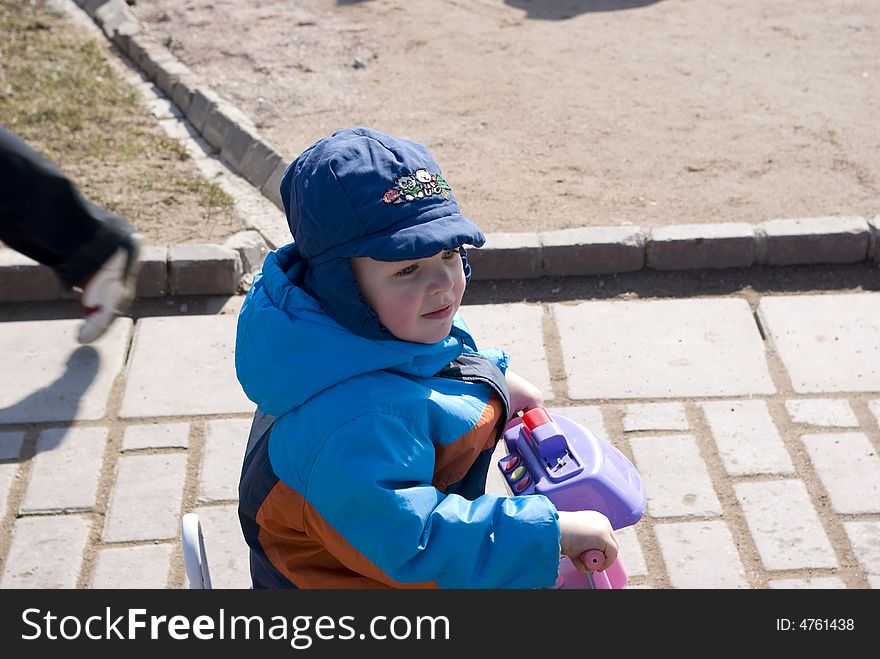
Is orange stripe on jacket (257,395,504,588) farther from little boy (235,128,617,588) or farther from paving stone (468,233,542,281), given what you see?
paving stone (468,233,542,281)

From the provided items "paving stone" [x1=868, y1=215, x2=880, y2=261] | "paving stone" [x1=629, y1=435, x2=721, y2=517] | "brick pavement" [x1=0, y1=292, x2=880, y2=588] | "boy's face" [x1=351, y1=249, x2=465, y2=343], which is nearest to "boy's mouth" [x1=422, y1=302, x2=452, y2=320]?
"boy's face" [x1=351, y1=249, x2=465, y2=343]

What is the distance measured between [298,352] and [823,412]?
89.0 inches

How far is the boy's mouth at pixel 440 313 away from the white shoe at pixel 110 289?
1.93 meters

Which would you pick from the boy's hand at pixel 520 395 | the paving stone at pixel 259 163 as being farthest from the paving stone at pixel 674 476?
the paving stone at pixel 259 163

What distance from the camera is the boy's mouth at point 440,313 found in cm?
265

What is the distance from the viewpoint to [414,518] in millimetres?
2420

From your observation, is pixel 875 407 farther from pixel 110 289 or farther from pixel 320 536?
pixel 110 289

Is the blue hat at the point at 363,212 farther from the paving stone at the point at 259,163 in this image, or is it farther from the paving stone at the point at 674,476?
the paving stone at the point at 259,163

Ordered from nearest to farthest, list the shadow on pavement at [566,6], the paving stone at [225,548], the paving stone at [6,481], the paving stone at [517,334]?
1. the paving stone at [225,548]
2. the paving stone at [6,481]
3. the paving stone at [517,334]
4. the shadow on pavement at [566,6]

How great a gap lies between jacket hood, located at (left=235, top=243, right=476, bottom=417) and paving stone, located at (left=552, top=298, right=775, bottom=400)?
5.74 feet

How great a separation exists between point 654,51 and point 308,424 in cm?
552

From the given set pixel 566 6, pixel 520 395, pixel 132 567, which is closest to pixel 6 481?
pixel 132 567
